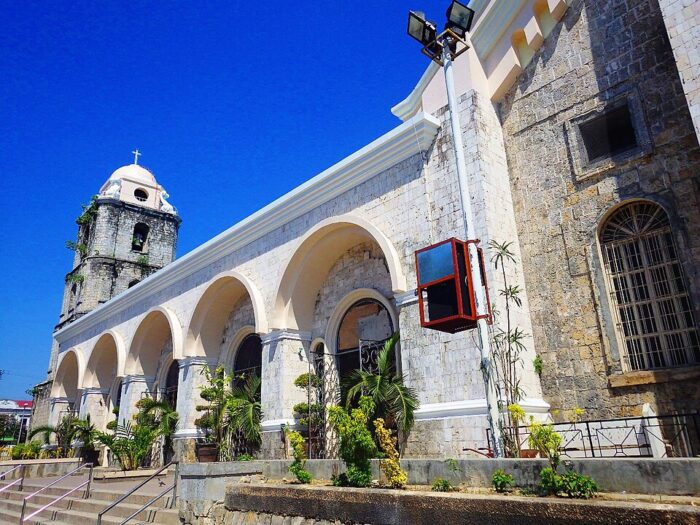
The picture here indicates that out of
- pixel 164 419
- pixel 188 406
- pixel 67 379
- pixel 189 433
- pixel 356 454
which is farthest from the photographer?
pixel 67 379

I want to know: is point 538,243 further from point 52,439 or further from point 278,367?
point 52,439

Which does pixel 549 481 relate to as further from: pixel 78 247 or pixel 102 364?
pixel 78 247

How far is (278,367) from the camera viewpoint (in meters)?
12.8

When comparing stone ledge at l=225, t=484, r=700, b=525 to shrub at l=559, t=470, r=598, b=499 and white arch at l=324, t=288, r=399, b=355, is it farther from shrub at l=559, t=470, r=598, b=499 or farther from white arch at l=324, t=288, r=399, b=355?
white arch at l=324, t=288, r=399, b=355

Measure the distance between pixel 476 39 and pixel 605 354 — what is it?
6.37 m

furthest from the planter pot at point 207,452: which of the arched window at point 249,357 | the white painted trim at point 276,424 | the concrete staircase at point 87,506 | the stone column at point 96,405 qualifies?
the stone column at point 96,405

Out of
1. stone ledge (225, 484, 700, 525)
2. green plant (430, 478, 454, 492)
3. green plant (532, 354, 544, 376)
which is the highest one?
green plant (532, 354, 544, 376)

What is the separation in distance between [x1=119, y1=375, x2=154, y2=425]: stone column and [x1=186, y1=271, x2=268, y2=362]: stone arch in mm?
4192

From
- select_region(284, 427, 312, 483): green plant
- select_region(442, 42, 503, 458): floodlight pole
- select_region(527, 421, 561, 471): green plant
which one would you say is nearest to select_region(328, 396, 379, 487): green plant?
select_region(284, 427, 312, 483): green plant

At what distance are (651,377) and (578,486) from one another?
3828mm

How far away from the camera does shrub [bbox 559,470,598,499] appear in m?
4.78

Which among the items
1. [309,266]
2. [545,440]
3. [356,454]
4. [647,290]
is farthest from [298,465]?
[309,266]

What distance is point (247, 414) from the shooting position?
12.7 metres

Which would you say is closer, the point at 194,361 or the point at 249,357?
the point at 249,357
